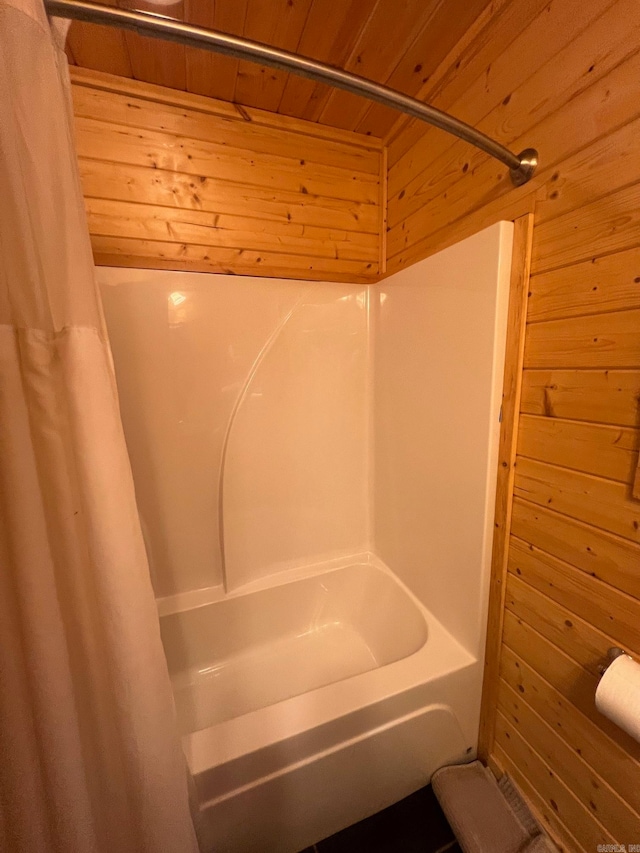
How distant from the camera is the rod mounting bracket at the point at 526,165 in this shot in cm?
85

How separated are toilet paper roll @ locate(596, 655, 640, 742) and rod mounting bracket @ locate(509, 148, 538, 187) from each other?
3.83 ft

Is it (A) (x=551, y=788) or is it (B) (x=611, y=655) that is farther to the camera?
(A) (x=551, y=788)

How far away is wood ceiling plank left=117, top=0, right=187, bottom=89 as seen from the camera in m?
0.97

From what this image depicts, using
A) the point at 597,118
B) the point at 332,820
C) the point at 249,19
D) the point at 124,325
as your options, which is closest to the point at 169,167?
the point at 249,19

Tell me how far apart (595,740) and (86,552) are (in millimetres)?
1213

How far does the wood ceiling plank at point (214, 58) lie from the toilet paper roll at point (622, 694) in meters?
1.75

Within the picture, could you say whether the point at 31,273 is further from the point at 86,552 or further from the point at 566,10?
the point at 566,10

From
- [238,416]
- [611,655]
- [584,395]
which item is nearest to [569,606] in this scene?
[611,655]

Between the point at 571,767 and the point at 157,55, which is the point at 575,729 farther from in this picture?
the point at 157,55

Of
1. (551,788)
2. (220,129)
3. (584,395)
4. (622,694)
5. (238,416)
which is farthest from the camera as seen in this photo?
(238,416)

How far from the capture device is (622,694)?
66 cm

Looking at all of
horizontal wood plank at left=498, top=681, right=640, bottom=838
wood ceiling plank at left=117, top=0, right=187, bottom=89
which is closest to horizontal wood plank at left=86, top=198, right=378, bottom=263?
wood ceiling plank at left=117, top=0, right=187, bottom=89

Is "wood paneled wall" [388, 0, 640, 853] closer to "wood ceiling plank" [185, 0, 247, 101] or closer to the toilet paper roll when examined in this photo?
the toilet paper roll

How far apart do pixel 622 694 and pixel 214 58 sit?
6.76ft
